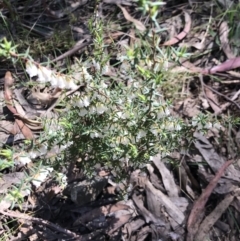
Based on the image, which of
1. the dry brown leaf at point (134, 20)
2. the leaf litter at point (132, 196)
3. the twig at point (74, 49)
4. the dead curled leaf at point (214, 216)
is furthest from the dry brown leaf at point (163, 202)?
the dry brown leaf at point (134, 20)

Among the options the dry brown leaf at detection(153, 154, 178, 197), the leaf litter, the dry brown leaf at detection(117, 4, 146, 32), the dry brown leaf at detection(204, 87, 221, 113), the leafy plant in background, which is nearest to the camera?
the leafy plant in background

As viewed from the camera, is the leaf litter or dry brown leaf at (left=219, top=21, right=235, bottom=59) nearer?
the leaf litter

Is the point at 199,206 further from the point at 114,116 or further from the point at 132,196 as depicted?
the point at 114,116

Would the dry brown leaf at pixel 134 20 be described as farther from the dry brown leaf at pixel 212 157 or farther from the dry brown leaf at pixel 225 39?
the dry brown leaf at pixel 212 157

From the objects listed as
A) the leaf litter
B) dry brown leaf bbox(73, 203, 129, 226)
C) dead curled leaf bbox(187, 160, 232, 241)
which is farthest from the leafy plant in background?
dead curled leaf bbox(187, 160, 232, 241)

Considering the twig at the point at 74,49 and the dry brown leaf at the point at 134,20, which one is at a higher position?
the dry brown leaf at the point at 134,20

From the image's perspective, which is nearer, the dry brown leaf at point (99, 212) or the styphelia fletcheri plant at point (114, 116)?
the styphelia fletcheri plant at point (114, 116)

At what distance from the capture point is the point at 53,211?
8.86 feet

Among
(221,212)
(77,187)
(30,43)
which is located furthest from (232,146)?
(30,43)

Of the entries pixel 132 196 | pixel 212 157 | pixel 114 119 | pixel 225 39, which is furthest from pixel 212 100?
pixel 114 119

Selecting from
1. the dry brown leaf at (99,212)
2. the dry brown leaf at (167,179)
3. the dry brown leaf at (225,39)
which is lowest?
the dry brown leaf at (99,212)

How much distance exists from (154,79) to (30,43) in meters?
1.65

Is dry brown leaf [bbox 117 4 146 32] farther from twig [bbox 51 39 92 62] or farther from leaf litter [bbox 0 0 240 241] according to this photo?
leaf litter [bbox 0 0 240 241]

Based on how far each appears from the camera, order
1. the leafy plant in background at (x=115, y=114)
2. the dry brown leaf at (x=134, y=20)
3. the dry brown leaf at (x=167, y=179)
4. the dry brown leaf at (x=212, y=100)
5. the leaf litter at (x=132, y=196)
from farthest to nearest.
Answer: the dry brown leaf at (x=134, y=20) → the dry brown leaf at (x=212, y=100) → the dry brown leaf at (x=167, y=179) → the leaf litter at (x=132, y=196) → the leafy plant in background at (x=115, y=114)
